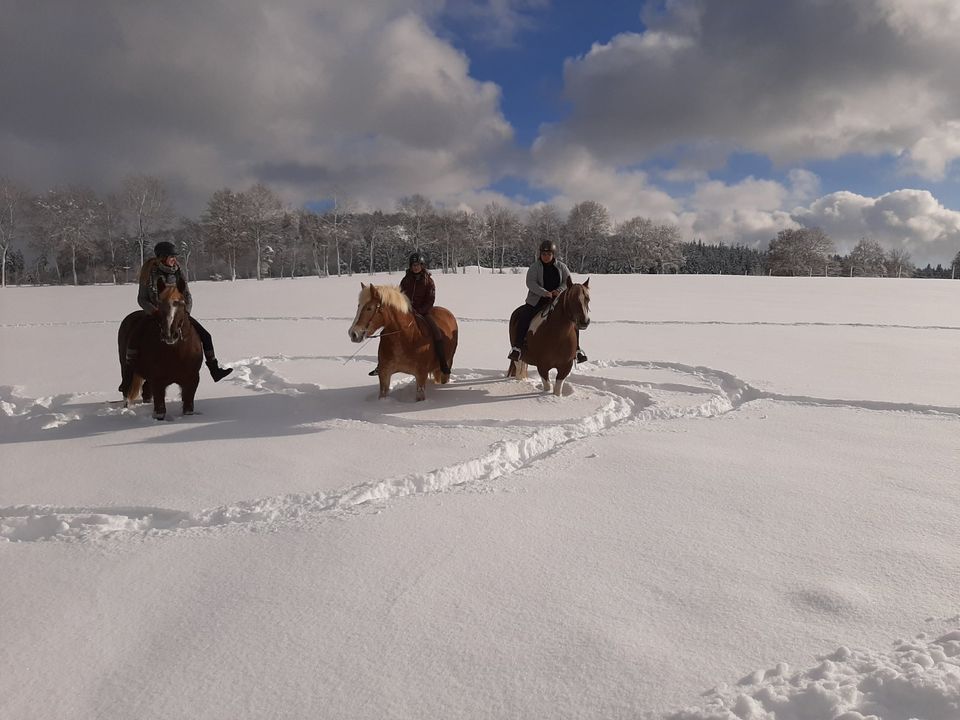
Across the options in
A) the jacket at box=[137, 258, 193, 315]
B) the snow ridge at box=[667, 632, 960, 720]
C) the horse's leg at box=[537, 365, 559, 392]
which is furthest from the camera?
the horse's leg at box=[537, 365, 559, 392]

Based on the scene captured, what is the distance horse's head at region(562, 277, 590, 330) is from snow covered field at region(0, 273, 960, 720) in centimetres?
97

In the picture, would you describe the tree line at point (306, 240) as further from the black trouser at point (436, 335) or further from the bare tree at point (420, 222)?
the black trouser at point (436, 335)

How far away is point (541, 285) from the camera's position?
22.3ft

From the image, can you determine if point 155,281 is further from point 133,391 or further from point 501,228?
point 501,228

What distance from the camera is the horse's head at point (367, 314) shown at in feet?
18.4

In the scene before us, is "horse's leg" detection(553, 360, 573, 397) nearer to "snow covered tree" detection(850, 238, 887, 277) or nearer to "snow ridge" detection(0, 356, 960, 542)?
"snow ridge" detection(0, 356, 960, 542)

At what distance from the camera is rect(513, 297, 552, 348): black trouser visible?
21.8 ft

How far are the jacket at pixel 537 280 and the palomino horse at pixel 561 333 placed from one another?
0.30 meters

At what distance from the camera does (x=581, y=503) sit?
11.1 ft

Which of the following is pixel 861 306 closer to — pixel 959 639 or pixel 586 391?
pixel 586 391

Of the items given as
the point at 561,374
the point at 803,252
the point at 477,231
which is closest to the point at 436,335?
the point at 561,374

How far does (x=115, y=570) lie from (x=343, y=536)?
1113mm

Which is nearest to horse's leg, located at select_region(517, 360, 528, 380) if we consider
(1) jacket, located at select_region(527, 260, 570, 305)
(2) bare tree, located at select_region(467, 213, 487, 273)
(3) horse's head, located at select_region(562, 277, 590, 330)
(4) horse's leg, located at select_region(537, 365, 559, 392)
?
(4) horse's leg, located at select_region(537, 365, 559, 392)

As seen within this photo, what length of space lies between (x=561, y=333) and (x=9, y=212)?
47.6m
